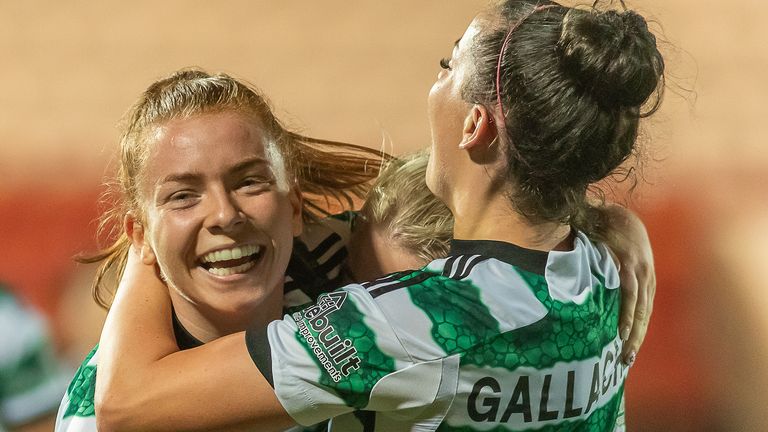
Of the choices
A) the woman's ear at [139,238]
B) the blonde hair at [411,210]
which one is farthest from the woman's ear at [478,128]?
the woman's ear at [139,238]

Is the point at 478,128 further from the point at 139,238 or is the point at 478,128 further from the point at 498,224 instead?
the point at 139,238

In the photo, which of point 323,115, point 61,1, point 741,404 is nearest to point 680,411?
point 741,404

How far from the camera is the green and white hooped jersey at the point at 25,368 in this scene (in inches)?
142

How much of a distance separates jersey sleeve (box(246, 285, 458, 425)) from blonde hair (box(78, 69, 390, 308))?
47cm

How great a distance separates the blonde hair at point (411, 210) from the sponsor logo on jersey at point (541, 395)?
36 centimetres

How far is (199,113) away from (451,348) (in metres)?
0.61

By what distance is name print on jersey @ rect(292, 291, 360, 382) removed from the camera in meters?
1.31

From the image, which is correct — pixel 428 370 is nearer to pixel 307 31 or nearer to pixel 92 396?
pixel 92 396

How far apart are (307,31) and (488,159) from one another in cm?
394

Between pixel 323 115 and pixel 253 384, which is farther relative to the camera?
pixel 323 115

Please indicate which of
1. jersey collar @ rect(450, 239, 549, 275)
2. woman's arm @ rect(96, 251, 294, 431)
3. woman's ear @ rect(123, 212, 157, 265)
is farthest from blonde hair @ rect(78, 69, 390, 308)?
jersey collar @ rect(450, 239, 549, 275)

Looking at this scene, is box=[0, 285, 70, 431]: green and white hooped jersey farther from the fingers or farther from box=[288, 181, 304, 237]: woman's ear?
the fingers

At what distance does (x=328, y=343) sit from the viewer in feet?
4.34

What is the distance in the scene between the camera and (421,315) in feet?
4.39
